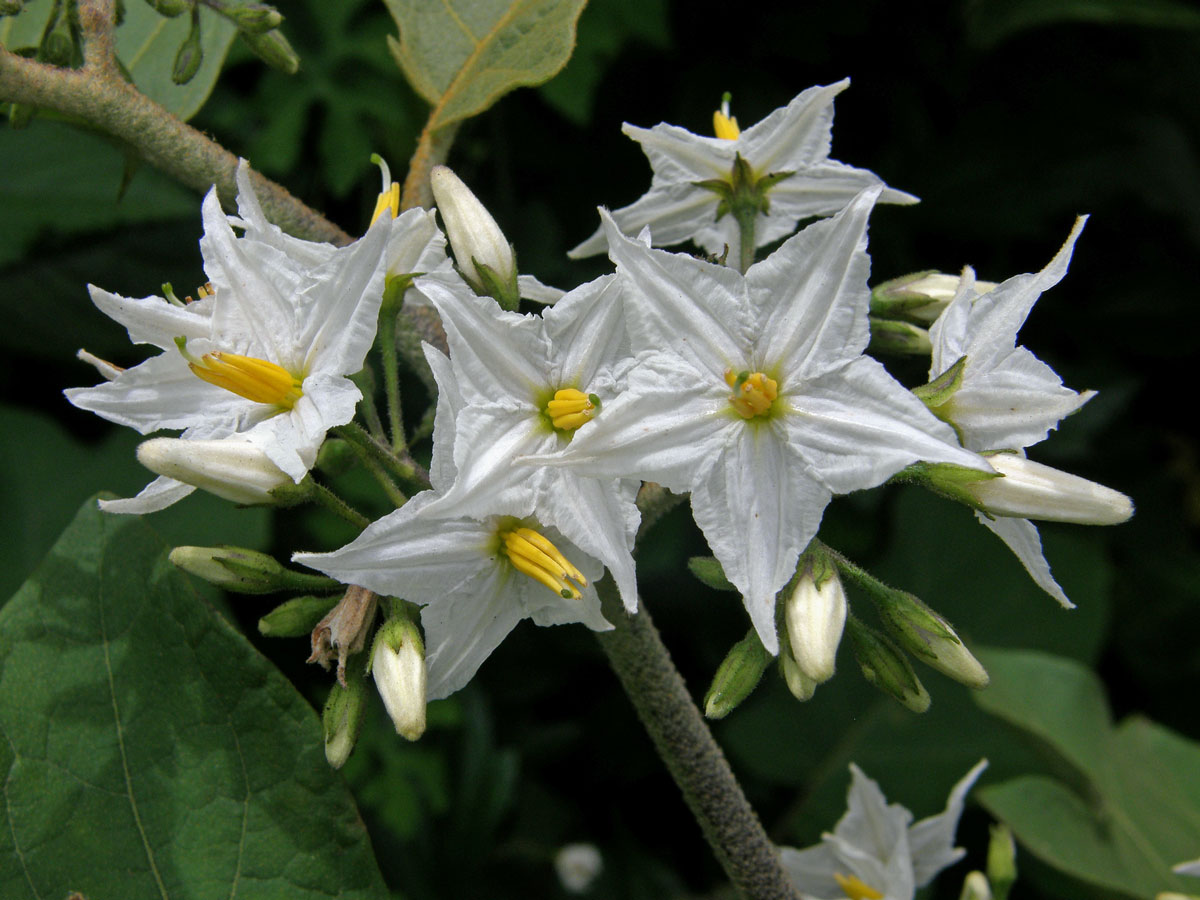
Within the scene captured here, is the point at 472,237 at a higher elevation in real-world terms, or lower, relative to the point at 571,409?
higher

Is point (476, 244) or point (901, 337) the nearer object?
point (476, 244)

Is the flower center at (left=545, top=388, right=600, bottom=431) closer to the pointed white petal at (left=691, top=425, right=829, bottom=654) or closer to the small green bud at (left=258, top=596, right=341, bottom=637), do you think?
the pointed white petal at (left=691, top=425, right=829, bottom=654)

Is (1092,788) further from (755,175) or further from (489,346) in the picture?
(489,346)

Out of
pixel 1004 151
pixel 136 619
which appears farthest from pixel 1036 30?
pixel 136 619

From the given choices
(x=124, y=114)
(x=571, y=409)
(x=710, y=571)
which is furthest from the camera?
(x=124, y=114)

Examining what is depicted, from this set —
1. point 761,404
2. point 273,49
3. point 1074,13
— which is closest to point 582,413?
point 761,404

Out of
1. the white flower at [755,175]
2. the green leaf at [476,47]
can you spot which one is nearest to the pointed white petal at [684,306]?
the white flower at [755,175]

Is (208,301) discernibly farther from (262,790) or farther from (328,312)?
(262,790)
